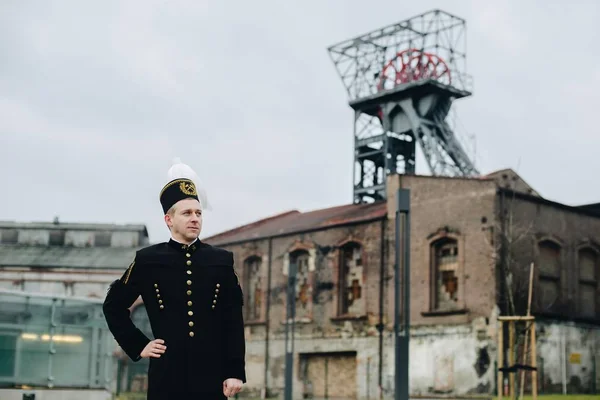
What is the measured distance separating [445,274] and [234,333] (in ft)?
77.6

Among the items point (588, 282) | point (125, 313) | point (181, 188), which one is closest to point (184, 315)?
point (125, 313)

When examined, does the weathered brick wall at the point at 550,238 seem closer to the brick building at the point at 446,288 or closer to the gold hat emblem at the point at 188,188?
the brick building at the point at 446,288

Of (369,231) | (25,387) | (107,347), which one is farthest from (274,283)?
(25,387)

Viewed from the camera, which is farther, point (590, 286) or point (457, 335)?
point (590, 286)

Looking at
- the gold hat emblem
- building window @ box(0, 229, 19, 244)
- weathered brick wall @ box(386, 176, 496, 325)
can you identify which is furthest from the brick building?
the gold hat emblem

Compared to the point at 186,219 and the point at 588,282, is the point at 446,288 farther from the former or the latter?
the point at 186,219

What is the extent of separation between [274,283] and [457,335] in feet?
30.1

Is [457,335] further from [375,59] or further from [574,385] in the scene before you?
[375,59]

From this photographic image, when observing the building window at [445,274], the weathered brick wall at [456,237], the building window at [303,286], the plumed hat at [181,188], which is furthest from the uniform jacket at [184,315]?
the building window at [303,286]

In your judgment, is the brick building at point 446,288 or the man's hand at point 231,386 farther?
the brick building at point 446,288

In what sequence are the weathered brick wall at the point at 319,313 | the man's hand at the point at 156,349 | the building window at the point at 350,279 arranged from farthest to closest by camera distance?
the building window at the point at 350,279, the weathered brick wall at the point at 319,313, the man's hand at the point at 156,349

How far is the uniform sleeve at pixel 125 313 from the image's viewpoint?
187 inches

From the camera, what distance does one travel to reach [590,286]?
28.6 meters

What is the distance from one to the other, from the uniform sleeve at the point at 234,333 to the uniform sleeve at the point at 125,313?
1.42ft
